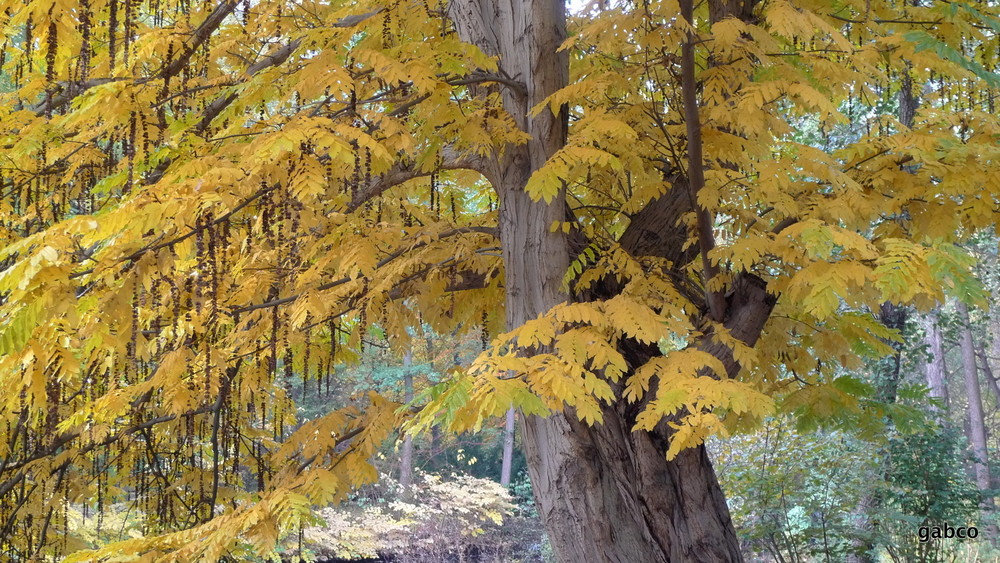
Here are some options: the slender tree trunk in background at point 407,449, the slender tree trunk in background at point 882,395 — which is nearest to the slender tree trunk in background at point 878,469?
the slender tree trunk in background at point 882,395

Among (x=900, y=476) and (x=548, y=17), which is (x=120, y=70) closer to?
(x=548, y=17)

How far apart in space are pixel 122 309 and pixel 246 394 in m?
2.03

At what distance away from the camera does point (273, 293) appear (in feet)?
16.2

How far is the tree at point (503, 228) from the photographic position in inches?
123

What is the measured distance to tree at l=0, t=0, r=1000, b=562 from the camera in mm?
3137

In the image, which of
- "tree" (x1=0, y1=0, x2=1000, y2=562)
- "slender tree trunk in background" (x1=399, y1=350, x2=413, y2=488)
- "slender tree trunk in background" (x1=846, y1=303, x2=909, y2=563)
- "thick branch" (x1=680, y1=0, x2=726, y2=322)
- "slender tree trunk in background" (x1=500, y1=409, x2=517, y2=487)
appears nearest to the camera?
"tree" (x1=0, y1=0, x2=1000, y2=562)

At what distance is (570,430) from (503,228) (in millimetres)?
1209

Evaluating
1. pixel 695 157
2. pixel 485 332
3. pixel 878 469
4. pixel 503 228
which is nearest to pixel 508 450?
pixel 878 469

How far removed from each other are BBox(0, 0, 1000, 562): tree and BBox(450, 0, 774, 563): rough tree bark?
1 cm

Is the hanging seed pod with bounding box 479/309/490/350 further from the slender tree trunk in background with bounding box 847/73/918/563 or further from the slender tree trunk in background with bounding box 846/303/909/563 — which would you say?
the slender tree trunk in background with bounding box 846/303/909/563

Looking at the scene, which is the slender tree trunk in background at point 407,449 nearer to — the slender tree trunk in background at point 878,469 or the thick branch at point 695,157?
the slender tree trunk in background at point 878,469

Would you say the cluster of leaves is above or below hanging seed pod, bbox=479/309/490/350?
below

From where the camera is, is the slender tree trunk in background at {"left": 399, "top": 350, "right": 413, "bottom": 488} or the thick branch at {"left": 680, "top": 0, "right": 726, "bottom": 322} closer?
the thick branch at {"left": 680, "top": 0, "right": 726, "bottom": 322}

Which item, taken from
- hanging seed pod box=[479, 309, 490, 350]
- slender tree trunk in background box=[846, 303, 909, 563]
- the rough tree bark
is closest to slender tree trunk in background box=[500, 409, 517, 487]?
slender tree trunk in background box=[846, 303, 909, 563]
